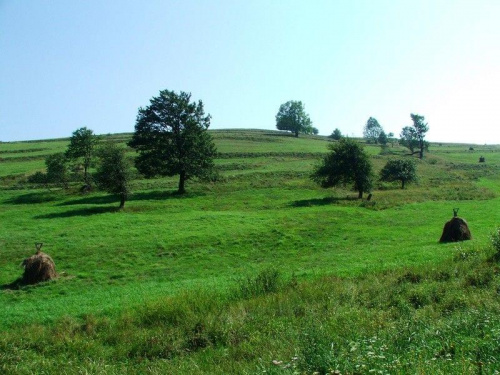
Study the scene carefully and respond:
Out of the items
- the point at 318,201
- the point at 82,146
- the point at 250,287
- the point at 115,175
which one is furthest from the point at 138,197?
the point at 250,287

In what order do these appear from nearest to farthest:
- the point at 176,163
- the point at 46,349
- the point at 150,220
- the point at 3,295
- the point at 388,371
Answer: the point at 388,371, the point at 46,349, the point at 3,295, the point at 150,220, the point at 176,163

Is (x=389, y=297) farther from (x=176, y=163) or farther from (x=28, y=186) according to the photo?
(x=28, y=186)

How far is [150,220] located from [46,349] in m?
26.1

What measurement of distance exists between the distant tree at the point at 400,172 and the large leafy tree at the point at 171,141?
28074 mm

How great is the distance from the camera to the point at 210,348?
1070cm

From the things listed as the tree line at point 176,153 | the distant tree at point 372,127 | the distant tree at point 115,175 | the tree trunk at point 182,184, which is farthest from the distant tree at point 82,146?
the distant tree at point 372,127

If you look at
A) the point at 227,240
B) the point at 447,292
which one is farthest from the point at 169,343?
the point at 227,240

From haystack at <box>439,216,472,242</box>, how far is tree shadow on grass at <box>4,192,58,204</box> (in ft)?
139

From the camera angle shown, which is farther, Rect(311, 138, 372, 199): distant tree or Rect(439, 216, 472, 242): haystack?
Rect(311, 138, 372, 199): distant tree

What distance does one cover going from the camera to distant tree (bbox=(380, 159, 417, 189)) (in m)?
63.4

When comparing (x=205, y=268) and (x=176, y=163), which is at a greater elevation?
(x=176, y=163)

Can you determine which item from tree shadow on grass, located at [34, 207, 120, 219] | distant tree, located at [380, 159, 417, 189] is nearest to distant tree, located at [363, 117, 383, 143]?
distant tree, located at [380, 159, 417, 189]

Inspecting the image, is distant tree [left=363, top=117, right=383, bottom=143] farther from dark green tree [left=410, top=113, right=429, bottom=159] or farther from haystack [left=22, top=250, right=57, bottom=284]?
haystack [left=22, top=250, right=57, bottom=284]

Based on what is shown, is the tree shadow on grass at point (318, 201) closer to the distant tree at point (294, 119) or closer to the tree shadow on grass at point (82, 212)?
the tree shadow on grass at point (82, 212)
